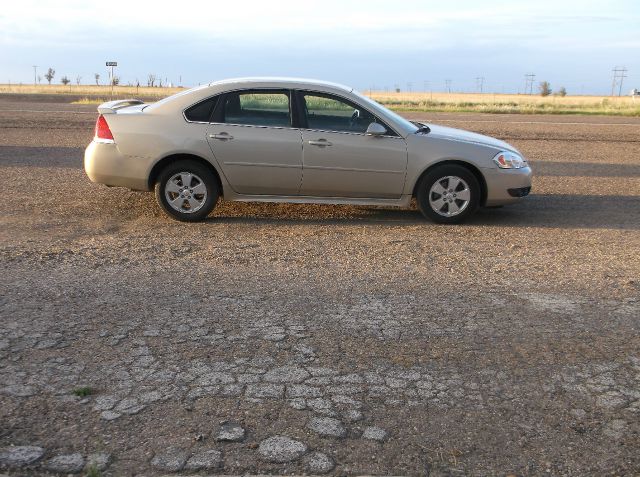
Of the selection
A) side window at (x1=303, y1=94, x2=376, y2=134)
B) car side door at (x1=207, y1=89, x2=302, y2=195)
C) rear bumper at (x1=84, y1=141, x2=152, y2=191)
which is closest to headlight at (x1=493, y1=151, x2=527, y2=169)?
side window at (x1=303, y1=94, x2=376, y2=134)

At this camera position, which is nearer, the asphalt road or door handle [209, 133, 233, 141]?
the asphalt road

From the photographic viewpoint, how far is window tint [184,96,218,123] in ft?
26.8

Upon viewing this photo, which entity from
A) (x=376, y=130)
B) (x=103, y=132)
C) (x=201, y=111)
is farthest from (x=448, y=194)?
(x=103, y=132)

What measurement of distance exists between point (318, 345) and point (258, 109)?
4279 mm

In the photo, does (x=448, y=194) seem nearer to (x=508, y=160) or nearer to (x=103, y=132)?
(x=508, y=160)

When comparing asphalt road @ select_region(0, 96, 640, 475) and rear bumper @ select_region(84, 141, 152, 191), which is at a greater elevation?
rear bumper @ select_region(84, 141, 152, 191)

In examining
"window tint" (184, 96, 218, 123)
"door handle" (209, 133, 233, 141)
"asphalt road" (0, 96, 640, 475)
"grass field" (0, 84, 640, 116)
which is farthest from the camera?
"grass field" (0, 84, 640, 116)

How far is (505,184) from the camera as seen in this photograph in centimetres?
836

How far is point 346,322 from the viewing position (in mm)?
5094

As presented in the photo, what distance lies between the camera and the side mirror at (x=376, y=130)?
8.12m

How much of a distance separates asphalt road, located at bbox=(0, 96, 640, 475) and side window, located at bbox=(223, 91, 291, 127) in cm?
119

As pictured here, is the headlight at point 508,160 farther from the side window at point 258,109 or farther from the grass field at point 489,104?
the grass field at point 489,104

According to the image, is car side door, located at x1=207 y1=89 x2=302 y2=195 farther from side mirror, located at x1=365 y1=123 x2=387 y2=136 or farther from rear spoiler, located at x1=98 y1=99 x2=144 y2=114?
rear spoiler, located at x1=98 y1=99 x2=144 y2=114

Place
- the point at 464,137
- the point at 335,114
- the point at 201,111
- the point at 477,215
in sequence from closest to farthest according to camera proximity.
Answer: the point at 201,111, the point at 335,114, the point at 464,137, the point at 477,215
